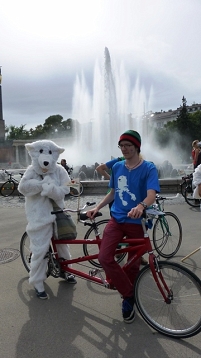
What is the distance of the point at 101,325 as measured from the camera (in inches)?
132

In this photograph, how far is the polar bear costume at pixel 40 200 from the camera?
3.98m

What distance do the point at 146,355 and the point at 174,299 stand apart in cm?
61

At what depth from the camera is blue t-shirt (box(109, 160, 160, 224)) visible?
3232mm

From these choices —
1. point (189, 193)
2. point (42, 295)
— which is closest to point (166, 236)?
point (42, 295)

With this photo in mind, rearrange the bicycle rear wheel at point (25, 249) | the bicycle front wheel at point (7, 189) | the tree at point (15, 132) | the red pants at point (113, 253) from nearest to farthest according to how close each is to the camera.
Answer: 1. the red pants at point (113, 253)
2. the bicycle rear wheel at point (25, 249)
3. the bicycle front wheel at point (7, 189)
4. the tree at point (15, 132)

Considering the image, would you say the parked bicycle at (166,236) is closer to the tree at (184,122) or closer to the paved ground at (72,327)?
the paved ground at (72,327)

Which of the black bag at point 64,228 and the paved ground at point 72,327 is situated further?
the black bag at point 64,228

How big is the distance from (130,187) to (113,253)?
668 mm

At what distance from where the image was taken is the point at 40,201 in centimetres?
407

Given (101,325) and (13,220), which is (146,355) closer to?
(101,325)

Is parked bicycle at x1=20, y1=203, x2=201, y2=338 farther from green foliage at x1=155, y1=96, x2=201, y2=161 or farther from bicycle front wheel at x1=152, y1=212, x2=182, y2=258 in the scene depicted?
green foliage at x1=155, y1=96, x2=201, y2=161

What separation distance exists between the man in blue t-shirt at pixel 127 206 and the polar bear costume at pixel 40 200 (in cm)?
96

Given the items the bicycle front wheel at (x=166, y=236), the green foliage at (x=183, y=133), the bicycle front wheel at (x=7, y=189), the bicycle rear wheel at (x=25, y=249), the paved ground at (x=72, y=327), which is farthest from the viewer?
the green foliage at (x=183, y=133)

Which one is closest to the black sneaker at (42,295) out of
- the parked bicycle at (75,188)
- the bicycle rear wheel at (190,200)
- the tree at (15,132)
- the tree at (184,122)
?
the parked bicycle at (75,188)
